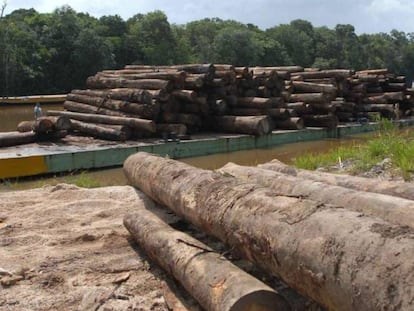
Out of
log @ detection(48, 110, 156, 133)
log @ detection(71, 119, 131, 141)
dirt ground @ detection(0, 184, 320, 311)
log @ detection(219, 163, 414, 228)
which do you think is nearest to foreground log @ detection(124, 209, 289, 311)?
dirt ground @ detection(0, 184, 320, 311)

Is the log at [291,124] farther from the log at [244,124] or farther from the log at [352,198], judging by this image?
the log at [352,198]

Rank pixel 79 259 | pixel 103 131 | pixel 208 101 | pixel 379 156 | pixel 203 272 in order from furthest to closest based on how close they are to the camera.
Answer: pixel 208 101 → pixel 103 131 → pixel 379 156 → pixel 79 259 → pixel 203 272

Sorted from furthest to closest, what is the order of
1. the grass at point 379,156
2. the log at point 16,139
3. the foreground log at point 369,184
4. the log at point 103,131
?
1. the log at point 103,131
2. the log at point 16,139
3. the grass at point 379,156
4. the foreground log at point 369,184

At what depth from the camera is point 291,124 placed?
17.6 meters

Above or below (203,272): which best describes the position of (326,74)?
above

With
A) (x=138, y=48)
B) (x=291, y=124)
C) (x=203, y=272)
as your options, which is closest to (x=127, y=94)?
(x=291, y=124)

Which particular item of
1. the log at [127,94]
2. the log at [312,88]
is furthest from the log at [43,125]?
the log at [312,88]

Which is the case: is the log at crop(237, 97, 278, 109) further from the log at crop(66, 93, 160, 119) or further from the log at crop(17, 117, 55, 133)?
the log at crop(17, 117, 55, 133)

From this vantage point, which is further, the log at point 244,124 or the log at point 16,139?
the log at point 244,124

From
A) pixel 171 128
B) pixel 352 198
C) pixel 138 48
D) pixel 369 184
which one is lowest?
pixel 171 128

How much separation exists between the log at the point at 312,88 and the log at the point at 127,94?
672cm

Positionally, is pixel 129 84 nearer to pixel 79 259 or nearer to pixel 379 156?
pixel 379 156

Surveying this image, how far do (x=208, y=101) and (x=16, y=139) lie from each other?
18.5 ft

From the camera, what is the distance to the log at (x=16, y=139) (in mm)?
12922
